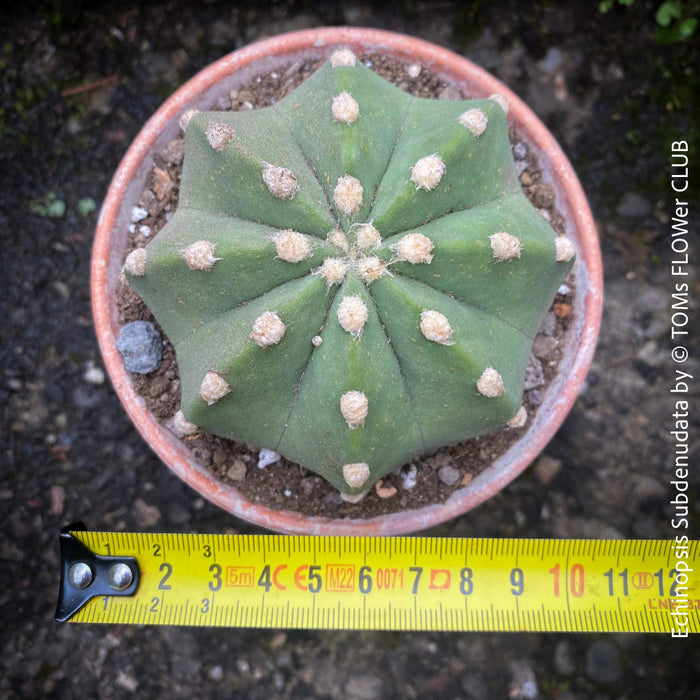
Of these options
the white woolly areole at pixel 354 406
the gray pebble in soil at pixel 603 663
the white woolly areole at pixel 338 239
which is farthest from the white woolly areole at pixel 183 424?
the gray pebble in soil at pixel 603 663

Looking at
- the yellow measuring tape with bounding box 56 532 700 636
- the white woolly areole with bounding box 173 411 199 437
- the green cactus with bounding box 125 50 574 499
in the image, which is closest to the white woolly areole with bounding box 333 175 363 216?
the green cactus with bounding box 125 50 574 499

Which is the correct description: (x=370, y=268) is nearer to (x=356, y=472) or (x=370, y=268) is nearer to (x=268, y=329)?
(x=268, y=329)

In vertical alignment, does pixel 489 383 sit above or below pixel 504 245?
below

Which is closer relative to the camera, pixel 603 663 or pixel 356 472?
pixel 356 472

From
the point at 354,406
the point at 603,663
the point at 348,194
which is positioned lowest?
the point at 603,663

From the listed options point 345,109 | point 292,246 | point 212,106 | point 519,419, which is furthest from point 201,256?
point 519,419

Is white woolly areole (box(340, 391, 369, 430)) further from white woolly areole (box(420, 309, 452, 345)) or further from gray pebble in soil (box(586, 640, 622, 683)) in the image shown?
gray pebble in soil (box(586, 640, 622, 683))
